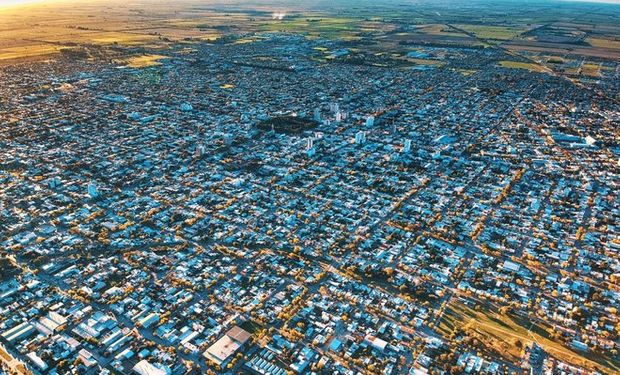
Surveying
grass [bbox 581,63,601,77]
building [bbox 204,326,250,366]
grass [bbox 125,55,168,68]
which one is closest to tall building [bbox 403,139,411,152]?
building [bbox 204,326,250,366]

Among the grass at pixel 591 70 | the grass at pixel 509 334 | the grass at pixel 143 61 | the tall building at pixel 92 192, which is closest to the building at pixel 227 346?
the grass at pixel 509 334

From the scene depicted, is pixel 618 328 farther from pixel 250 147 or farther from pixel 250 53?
pixel 250 53

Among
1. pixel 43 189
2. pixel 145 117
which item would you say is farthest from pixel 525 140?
pixel 43 189

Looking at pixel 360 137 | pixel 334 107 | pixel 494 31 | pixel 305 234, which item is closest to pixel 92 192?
pixel 305 234

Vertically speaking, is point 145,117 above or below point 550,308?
above

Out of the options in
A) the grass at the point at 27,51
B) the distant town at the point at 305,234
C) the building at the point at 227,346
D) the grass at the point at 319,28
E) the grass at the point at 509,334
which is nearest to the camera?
the building at the point at 227,346

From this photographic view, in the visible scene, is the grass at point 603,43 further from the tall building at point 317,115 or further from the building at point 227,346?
the building at point 227,346

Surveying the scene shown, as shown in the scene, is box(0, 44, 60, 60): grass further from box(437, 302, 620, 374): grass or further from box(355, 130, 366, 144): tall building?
box(437, 302, 620, 374): grass
